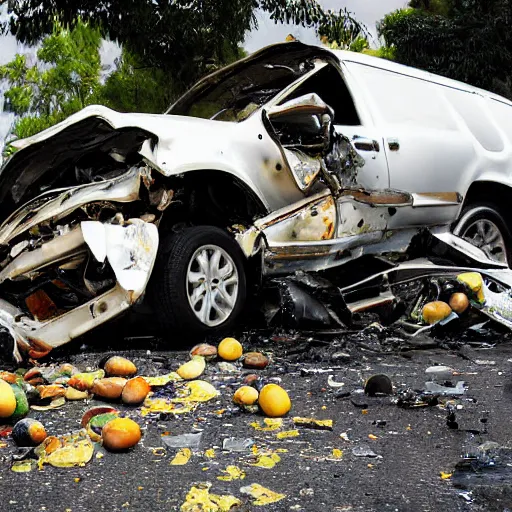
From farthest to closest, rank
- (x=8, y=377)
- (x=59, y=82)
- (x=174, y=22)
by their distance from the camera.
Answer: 1. (x=59, y=82)
2. (x=174, y=22)
3. (x=8, y=377)

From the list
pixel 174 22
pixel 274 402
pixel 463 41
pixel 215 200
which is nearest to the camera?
pixel 274 402

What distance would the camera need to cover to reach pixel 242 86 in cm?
630

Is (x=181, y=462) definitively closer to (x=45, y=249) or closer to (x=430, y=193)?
(x=45, y=249)

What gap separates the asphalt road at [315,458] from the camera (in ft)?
7.88

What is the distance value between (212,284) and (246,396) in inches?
54.8

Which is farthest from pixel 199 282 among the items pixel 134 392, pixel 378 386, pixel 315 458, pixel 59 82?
pixel 59 82

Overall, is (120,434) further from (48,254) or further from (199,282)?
(199,282)

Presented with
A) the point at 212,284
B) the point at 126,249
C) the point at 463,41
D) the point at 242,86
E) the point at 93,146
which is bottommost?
the point at 212,284

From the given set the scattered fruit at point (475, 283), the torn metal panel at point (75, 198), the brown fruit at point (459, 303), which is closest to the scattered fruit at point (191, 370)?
the torn metal panel at point (75, 198)

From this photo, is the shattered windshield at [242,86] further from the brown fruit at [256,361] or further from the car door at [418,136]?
the brown fruit at [256,361]

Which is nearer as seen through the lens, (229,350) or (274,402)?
(274,402)

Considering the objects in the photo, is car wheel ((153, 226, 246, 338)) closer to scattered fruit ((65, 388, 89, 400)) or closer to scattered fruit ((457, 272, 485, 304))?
scattered fruit ((65, 388, 89, 400))

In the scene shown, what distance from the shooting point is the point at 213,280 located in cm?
476

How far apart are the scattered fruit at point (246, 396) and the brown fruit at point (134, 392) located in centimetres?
43
